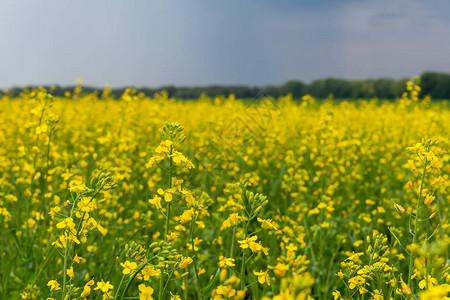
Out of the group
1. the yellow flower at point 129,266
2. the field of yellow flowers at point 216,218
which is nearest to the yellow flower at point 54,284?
the field of yellow flowers at point 216,218

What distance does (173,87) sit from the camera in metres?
18.6

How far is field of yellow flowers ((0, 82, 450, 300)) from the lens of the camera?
5.29 ft

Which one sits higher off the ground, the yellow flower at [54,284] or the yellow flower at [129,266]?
the yellow flower at [129,266]

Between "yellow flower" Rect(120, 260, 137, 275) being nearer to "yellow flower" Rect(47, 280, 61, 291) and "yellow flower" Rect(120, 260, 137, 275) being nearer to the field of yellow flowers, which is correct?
the field of yellow flowers

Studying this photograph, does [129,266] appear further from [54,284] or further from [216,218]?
[216,218]

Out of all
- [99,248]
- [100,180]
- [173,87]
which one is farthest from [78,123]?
[173,87]

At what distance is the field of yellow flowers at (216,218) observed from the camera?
161 cm

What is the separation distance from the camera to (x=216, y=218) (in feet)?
10.4

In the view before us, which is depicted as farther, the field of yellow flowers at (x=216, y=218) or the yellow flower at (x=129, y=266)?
the field of yellow flowers at (x=216, y=218)

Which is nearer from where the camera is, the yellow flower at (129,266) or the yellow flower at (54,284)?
the yellow flower at (129,266)

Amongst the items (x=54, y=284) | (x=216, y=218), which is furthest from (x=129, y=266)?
(x=216, y=218)

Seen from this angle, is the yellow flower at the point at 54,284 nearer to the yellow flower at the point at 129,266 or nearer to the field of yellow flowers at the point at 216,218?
the field of yellow flowers at the point at 216,218

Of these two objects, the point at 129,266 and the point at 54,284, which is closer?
the point at 129,266

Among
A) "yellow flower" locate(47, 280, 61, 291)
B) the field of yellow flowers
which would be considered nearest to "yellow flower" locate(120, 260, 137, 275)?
the field of yellow flowers
